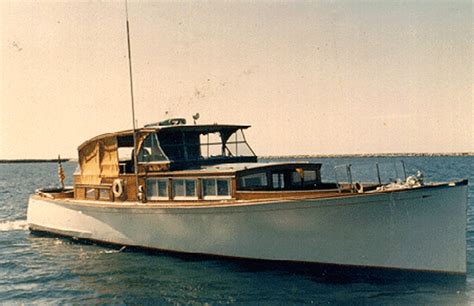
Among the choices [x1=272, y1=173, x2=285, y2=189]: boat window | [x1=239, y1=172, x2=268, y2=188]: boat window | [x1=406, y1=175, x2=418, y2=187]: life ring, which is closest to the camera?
[x1=406, y1=175, x2=418, y2=187]: life ring

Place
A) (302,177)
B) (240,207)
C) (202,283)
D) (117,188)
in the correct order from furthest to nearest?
(117,188)
(302,177)
(240,207)
(202,283)

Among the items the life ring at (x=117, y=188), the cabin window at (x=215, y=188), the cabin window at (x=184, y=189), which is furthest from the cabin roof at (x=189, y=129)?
the cabin window at (x=215, y=188)

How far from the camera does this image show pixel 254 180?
14789mm

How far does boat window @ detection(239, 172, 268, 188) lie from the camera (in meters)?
14.5

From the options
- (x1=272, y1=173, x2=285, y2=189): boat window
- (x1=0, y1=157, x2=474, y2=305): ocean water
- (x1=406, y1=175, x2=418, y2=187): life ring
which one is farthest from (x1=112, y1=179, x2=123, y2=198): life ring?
(x1=406, y1=175, x2=418, y2=187): life ring

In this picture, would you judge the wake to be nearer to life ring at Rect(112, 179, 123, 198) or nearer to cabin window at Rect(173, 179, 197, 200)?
life ring at Rect(112, 179, 123, 198)

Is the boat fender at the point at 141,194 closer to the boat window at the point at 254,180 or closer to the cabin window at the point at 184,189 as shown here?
the cabin window at the point at 184,189

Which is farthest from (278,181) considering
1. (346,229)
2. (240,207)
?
(346,229)

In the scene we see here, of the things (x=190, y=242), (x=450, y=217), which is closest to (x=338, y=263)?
(x=450, y=217)

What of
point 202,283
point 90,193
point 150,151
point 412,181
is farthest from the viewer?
point 90,193

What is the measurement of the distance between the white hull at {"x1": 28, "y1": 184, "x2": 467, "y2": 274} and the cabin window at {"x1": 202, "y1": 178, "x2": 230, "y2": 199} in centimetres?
70

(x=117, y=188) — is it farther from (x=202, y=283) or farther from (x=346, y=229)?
(x=346, y=229)

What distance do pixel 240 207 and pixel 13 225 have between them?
1730 centimetres

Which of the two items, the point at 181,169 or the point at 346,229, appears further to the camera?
the point at 181,169
